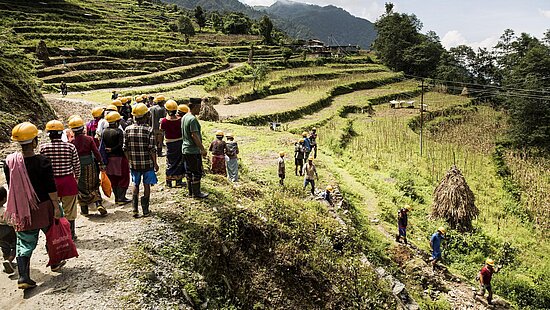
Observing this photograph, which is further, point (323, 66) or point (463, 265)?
point (323, 66)

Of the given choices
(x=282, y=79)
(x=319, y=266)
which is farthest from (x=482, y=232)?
(x=282, y=79)

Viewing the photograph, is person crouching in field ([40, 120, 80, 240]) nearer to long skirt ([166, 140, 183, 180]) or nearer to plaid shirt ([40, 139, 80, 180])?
plaid shirt ([40, 139, 80, 180])

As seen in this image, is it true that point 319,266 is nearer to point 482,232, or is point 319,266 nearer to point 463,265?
point 463,265

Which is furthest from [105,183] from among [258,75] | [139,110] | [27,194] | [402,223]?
[258,75]

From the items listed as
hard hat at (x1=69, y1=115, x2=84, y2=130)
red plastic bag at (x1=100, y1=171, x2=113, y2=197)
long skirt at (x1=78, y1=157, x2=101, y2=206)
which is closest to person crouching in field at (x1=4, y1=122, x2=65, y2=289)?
hard hat at (x1=69, y1=115, x2=84, y2=130)

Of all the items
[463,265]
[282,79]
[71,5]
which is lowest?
[463,265]

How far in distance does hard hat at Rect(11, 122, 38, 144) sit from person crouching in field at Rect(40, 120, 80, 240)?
0.86 meters

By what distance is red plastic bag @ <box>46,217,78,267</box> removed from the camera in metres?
4.52

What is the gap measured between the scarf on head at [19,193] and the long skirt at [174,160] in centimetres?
295

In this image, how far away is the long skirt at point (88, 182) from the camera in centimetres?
608

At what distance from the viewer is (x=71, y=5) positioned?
50.6m

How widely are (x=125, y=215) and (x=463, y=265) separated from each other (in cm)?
1104

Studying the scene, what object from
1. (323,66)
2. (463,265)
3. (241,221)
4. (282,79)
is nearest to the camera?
(241,221)

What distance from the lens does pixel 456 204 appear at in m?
14.2
